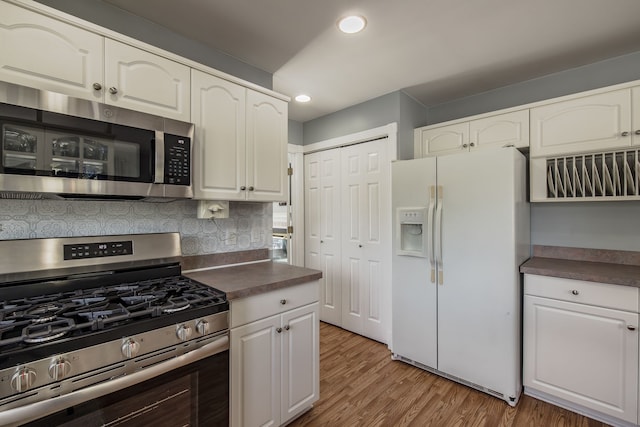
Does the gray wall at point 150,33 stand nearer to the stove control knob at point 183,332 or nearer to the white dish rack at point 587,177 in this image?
the stove control knob at point 183,332

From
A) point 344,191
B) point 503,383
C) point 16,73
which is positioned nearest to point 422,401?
point 503,383

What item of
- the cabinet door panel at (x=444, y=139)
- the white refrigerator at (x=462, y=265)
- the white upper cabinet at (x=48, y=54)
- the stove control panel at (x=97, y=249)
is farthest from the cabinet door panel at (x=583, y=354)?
the white upper cabinet at (x=48, y=54)

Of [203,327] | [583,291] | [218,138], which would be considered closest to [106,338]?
[203,327]

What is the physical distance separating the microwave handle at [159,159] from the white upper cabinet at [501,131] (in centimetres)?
240

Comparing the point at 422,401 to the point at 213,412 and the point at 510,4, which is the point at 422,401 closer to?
the point at 213,412

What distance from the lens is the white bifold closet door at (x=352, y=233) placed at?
2869mm

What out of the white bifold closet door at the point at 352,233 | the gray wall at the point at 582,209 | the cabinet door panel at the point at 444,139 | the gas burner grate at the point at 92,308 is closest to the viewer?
the gas burner grate at the point at 92,308

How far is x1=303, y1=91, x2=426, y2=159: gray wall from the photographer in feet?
8.95

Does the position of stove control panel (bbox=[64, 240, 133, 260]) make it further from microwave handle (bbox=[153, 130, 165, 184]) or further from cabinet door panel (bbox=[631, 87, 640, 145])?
cabinet door panel (bbox=[631, 87, 640, 145])

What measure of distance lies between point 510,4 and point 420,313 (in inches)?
84.4

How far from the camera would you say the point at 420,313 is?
7.80 ft

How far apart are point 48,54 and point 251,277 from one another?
4.48 feet

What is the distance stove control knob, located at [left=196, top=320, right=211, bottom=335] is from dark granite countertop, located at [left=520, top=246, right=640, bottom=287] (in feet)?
6.70

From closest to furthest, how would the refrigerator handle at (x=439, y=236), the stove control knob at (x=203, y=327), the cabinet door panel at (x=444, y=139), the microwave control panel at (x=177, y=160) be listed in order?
the stove control knob at (x=203, y=327), the microwave control panel at (x=177, y=160), the refrigerator handle at (x=439, y=236), the cabinet door panel at (x=444, y=139)
